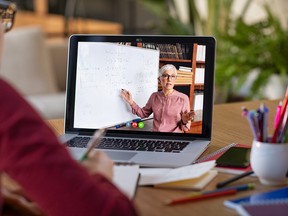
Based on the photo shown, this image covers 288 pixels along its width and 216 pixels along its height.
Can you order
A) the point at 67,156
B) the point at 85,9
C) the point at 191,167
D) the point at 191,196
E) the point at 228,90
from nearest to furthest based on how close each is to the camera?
the point at 67,156, the point at 191,196, the point at 191,167, the point at 228,90, the point at 85,9

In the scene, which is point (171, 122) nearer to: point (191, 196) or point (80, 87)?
point (80, 87)

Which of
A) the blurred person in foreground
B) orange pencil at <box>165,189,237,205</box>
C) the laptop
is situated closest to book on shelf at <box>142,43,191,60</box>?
the laptop

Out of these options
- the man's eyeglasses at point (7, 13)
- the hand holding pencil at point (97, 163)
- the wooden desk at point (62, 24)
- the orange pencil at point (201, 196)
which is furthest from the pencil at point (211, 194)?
the wooden desk at point (62, 24)

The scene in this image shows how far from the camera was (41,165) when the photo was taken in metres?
0.79

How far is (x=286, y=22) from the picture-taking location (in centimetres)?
389

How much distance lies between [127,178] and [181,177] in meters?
0.10

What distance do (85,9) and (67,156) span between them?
6.24m

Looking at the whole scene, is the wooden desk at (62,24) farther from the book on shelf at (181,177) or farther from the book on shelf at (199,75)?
the book on shelf at (181,177)

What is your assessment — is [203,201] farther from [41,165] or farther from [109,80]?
[109,80]

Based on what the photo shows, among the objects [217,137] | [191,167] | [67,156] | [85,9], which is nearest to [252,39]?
[217,137]

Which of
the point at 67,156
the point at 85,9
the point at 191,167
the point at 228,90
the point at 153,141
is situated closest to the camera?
the point at 67,156

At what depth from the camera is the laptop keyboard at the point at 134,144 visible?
138cm

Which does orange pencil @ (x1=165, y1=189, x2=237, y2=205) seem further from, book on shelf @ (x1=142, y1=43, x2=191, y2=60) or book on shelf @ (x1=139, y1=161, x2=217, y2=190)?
book on shelf @ (x1=142, y1=43, x2=191, y2=60)

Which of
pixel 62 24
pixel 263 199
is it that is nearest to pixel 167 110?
pixel 263 199
